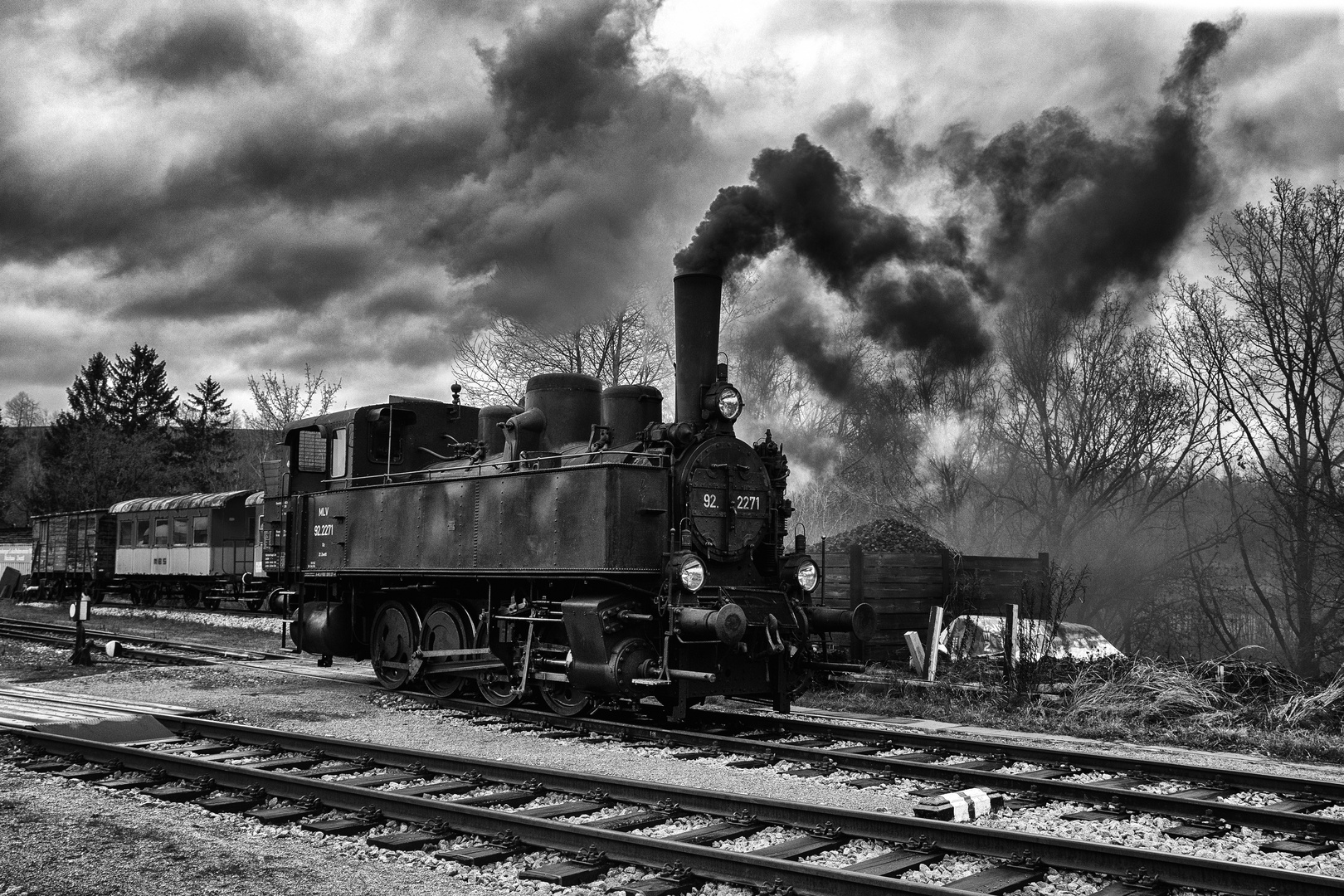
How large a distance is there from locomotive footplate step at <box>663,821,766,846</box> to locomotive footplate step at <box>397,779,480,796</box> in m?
1.84

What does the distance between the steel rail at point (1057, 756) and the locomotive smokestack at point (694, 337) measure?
116 inches

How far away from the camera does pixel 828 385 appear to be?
53.5 feet

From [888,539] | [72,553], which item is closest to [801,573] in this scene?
[888,539]

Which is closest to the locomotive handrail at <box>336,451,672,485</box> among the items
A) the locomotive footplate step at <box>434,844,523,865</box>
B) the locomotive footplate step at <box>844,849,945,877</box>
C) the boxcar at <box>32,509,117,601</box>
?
the locomotive footplate step at <box>434,844,523,865</box>

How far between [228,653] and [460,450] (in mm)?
7080

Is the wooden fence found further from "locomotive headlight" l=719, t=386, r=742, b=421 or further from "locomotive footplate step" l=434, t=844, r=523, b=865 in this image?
"locomotive footplate step" l=434, t=844, r=523, b=865

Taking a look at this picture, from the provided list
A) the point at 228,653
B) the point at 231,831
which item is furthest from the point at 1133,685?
the point at 228,653

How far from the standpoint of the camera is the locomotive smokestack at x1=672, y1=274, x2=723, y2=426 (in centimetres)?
991

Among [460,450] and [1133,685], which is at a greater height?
[460,450]

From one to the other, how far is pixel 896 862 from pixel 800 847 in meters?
0.52

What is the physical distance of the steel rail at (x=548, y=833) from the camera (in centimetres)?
481

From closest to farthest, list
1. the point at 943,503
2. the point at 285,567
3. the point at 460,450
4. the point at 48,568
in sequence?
the point at 460,450, the point at 285,567, the point at 943,503, the point at 48,568

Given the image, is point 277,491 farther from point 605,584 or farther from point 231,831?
point 231,831

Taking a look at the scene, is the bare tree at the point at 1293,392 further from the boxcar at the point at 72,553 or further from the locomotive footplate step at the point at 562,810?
the boxcar at the point at 72,553
